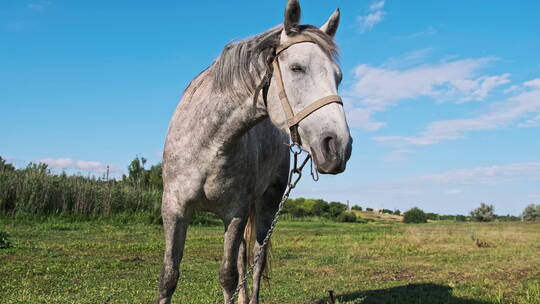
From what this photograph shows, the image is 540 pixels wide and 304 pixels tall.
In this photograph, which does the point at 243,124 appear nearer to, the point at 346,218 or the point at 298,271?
the point at 298,271

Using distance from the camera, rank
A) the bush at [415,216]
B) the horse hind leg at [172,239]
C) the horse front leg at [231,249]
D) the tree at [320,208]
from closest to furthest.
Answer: the horse hind leg at [172,239] → the horse front leg at [231,249] → the tree at [320,208] → the bush at [415,216]

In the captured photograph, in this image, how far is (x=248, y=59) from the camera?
3082 millimetres

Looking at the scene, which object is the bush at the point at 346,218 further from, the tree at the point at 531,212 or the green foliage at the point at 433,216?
the tree at the point at 531,212

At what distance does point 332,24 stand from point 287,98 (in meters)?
0.81

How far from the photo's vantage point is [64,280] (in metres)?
6.48

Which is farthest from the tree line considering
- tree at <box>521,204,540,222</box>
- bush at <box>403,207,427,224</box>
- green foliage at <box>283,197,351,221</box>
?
tree at <box>521,204,540,222</box>

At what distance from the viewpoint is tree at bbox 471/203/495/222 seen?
113 ft

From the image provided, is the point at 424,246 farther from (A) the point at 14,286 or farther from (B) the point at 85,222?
(B) the point at 85,222

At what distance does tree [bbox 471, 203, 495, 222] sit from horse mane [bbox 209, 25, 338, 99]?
35.6 meters

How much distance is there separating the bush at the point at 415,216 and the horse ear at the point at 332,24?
31783 mm

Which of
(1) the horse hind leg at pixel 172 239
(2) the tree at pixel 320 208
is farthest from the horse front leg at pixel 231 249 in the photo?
(2) the tree at pixel 320 208

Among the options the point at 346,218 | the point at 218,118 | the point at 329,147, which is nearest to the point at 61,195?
the point at 218,118

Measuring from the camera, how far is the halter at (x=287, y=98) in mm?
2525

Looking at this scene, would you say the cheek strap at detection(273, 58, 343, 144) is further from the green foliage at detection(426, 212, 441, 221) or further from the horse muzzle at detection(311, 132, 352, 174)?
the green foliage at detection(426, 212, 441, 221)
